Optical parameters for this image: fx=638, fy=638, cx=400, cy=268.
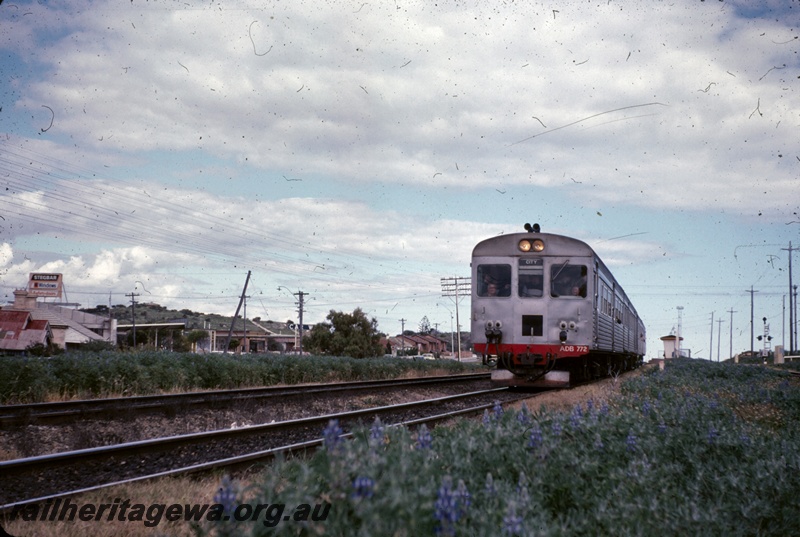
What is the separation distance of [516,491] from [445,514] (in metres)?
0.74

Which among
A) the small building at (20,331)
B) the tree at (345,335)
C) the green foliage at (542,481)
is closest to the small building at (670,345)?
the tree at (345,335)

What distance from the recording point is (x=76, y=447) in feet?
27.0

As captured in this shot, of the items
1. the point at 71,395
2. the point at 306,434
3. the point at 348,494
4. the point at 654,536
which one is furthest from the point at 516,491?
the point at 71,395

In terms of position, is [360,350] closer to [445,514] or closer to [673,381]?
[673,381]

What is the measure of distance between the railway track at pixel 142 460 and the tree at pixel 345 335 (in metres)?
37.7

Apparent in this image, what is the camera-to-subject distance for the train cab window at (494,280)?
16578 mm

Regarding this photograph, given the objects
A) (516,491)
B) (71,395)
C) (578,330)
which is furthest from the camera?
(578,330)

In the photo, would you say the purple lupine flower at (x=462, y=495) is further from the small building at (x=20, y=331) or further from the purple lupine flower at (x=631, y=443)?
the small building at (x=20, y=331)

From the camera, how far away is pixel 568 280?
16078 mm

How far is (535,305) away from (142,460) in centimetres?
1137

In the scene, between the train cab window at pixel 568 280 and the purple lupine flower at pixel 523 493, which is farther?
the train cab window at pixel 568 280

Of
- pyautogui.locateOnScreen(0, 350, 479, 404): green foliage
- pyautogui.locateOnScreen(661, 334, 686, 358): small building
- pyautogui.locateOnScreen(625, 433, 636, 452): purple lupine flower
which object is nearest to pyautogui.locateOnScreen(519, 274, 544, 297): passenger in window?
pyautogui.locateOnScreen(0, 350, 479, 404): green foliage

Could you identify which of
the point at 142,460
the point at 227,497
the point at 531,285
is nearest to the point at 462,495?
the point at 227,497

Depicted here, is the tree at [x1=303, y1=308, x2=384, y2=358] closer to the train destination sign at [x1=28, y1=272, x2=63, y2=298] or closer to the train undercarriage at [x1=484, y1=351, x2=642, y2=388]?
the train undercarriage at [x1=484, y1=351, x2=642, y2=388]
